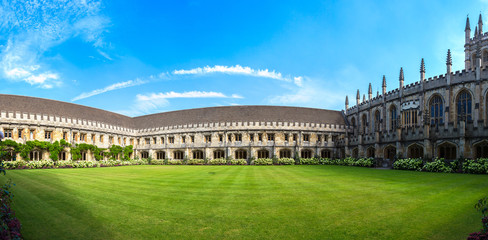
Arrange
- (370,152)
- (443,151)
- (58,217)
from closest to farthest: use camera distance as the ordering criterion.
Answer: (58,217) < (443,151) < (370,152)

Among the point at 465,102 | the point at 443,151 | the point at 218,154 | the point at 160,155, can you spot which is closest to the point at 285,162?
the point at 218,154

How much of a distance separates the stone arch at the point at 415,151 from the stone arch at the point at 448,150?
158 centimetres

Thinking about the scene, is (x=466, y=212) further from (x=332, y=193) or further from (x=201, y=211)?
(x=201, y=211)

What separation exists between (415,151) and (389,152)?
13.0ft

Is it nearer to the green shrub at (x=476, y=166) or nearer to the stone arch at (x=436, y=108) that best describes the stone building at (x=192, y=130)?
the stone arch at (x=436, y=108)

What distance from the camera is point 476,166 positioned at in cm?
1953

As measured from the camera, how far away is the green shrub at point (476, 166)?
19.1m

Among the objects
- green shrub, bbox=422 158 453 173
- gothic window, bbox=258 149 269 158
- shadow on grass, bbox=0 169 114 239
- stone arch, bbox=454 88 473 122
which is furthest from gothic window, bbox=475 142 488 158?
shadow on grass, bbox=0 169 114 239

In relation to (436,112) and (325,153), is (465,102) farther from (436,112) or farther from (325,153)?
(325,153)

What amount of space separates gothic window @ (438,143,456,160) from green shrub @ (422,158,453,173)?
3760mm

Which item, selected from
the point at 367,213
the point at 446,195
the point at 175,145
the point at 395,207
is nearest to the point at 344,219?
the point at 367,213

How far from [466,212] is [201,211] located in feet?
24.9

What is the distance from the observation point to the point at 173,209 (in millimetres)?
7859

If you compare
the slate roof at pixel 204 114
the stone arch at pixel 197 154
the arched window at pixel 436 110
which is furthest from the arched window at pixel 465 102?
the stone arch at pixel 197 154
